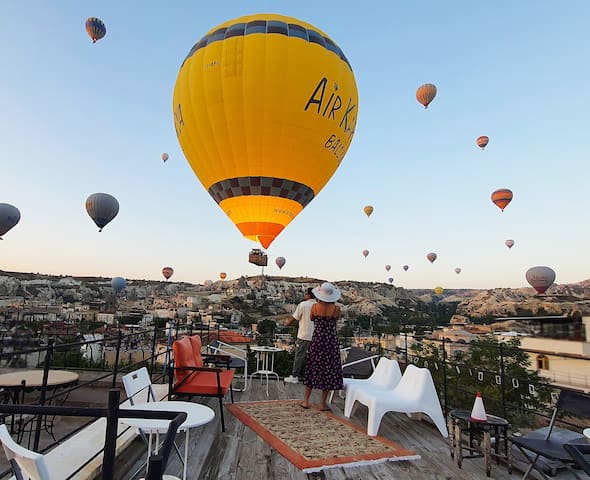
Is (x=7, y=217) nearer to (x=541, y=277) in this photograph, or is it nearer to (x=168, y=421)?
(x=168, y=421)

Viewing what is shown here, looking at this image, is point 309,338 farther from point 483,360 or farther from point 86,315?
point 86,315

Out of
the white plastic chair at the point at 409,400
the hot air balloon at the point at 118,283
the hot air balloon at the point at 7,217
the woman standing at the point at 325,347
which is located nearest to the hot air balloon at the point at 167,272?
the hot air balloon at the point at 118,283

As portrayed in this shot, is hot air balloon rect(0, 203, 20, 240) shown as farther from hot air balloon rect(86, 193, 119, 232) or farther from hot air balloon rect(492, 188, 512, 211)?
hot air balloon rect(492, 188, 512, 211)

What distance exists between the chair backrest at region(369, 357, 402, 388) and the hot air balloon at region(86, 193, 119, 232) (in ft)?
47.1

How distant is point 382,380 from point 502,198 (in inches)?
711

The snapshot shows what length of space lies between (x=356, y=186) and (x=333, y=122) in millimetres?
15014

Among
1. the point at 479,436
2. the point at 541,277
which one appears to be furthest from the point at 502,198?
the point at 479,436

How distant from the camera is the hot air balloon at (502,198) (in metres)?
19.6

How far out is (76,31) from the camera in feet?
49.3

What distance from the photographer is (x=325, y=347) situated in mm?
5031

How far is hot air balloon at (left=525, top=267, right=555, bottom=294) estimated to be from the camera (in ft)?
78.7

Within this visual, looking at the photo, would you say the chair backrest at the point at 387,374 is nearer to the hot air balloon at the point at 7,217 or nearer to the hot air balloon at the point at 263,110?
the hot air balloon at the point at 263,110

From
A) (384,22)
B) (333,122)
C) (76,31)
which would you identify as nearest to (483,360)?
(384,22)

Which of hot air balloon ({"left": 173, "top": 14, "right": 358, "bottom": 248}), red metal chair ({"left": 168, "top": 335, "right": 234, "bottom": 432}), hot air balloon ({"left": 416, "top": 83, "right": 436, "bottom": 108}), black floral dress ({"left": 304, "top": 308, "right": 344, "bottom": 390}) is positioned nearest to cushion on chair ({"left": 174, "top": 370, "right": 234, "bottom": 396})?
red metal chair ({"left": 168, "top": 335, "right": 234, "bottom": 432})
